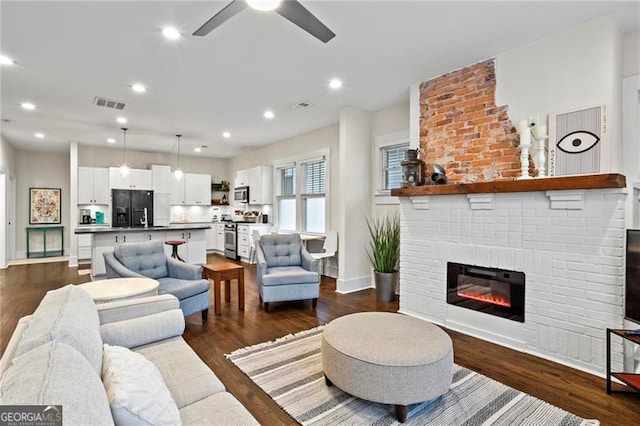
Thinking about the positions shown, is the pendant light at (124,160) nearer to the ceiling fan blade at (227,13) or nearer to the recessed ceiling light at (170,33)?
the recessed ceiling light at (170,33)

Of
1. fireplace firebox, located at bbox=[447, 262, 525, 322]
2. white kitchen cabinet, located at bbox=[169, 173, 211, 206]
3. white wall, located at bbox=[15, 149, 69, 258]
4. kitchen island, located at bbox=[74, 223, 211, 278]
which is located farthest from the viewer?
white kitchen cabinet, located at bbox=[169, 173, 211, 206]

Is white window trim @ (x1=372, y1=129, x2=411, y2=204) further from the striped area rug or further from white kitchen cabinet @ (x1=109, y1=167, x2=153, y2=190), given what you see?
white kitchen cabinet @ (x1=109, y1=167, x2=153, y2=190)

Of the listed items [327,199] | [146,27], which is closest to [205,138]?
[327,199]

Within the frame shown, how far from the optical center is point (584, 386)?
7.97ft

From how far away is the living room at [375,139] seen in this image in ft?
8.96

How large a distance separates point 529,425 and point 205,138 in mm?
7118

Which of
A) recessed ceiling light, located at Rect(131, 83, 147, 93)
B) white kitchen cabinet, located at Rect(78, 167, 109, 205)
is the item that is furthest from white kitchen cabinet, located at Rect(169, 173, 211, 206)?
recessed ceiling light, located at Rect(131, 83, 147, 93)

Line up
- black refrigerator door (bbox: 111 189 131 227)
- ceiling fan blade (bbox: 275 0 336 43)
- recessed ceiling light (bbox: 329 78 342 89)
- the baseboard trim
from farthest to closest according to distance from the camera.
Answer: black refrigerator door (bbox: 111 189 131 227) → the baseboard trim → recessed ceiling light (bbox: 329 78 342 89) → ceiling fan blade (bbox: 275 0 336 43)

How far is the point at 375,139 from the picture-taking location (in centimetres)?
531

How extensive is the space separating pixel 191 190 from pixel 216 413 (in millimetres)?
8640

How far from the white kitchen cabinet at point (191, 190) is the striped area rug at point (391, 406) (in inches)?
287

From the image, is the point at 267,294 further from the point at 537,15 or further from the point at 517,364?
the point at 537,15

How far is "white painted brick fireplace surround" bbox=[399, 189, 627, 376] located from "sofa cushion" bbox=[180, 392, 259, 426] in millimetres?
2776

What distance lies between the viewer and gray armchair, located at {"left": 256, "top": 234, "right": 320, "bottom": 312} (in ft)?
13.3
